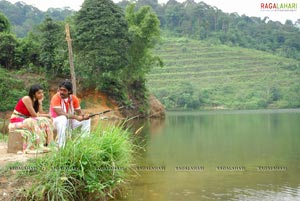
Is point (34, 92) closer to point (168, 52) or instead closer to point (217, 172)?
point (217, 172)

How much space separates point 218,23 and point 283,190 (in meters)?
93.1

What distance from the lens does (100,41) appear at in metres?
31.3

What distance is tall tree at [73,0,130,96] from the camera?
103ft

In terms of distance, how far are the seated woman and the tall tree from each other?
2271 cm

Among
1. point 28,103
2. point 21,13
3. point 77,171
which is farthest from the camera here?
point 21,13

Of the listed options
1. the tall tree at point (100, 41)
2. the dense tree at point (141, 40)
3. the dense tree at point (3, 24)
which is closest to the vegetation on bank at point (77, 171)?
the tall tree at point (100, 41)

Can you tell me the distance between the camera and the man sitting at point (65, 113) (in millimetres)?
8047

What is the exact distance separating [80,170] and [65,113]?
2.09m

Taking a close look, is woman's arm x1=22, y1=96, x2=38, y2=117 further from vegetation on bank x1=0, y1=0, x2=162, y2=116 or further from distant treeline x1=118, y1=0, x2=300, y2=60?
distant treeline x1=118, y1=0, x2=300, y2=60

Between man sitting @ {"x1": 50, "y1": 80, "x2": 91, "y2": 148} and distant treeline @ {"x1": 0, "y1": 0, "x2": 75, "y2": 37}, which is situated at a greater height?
distant treeline @ {"x1": 0, "y1": 0, "x2": 75, "y2": 37}

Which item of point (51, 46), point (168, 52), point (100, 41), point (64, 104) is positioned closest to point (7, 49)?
point (51, 46)

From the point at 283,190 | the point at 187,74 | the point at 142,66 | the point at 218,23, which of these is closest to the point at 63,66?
the point at 142,66

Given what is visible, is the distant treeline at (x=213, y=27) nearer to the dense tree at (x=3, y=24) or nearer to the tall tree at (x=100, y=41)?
the dense tree at (x=3, y=24)

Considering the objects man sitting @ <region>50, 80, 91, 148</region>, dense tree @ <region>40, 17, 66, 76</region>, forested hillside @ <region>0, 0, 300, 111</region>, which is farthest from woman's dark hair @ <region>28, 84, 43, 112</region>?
dense tree @ <region>40, 17, 66, 76</region>
